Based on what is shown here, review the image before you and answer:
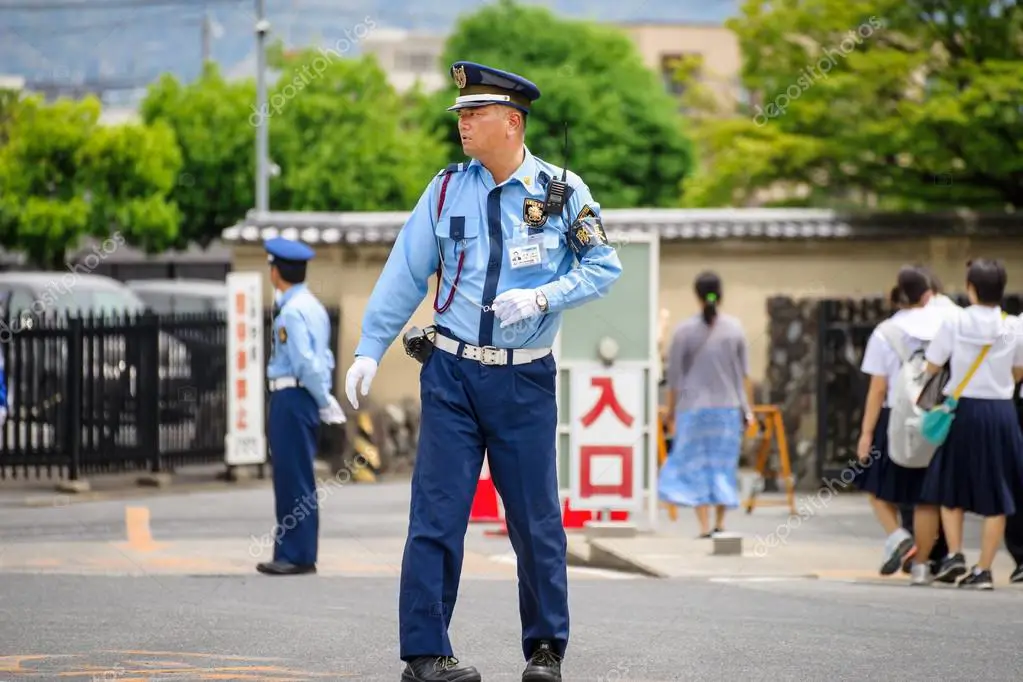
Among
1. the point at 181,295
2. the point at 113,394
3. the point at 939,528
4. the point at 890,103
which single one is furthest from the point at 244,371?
the point at 181,295

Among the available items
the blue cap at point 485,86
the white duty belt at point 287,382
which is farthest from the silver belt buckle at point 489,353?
the white duty belt at point 287,382

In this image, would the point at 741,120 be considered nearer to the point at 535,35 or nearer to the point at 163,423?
the point at 163,423

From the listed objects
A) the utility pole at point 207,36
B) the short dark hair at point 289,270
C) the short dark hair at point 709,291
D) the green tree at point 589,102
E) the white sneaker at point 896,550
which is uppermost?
the utility pole at point 207,36

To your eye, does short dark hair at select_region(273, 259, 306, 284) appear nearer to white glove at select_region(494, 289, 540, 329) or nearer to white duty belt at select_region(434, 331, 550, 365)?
white duty belt at select_region(434, 331, 550, 365)

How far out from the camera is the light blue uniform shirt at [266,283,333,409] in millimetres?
10734

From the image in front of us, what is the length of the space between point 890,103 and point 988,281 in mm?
14152

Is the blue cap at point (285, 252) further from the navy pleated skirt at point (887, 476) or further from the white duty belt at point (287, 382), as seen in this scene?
the navy pleated skirt at point (887, 476)

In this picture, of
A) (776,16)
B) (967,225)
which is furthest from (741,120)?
(967,225)

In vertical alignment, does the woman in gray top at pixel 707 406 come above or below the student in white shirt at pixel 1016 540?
above

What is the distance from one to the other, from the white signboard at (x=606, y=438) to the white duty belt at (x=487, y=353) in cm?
608

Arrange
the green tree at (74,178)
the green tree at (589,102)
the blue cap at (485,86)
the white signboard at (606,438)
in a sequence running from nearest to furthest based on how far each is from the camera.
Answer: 1. the blue cap at (485,86)
2. the white signboard at (606,438)
3. the green tree at (74,178)
4. the green tree at (589,102)

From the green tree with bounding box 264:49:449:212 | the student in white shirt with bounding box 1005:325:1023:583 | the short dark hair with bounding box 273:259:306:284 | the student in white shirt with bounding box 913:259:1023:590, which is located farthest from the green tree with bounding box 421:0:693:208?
the student in white shirt with bounding box 913:259:1023:590

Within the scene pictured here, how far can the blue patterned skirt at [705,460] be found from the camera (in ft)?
43.2

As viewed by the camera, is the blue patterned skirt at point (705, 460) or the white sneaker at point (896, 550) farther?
the blue patterned skirt at point (705, 460)
